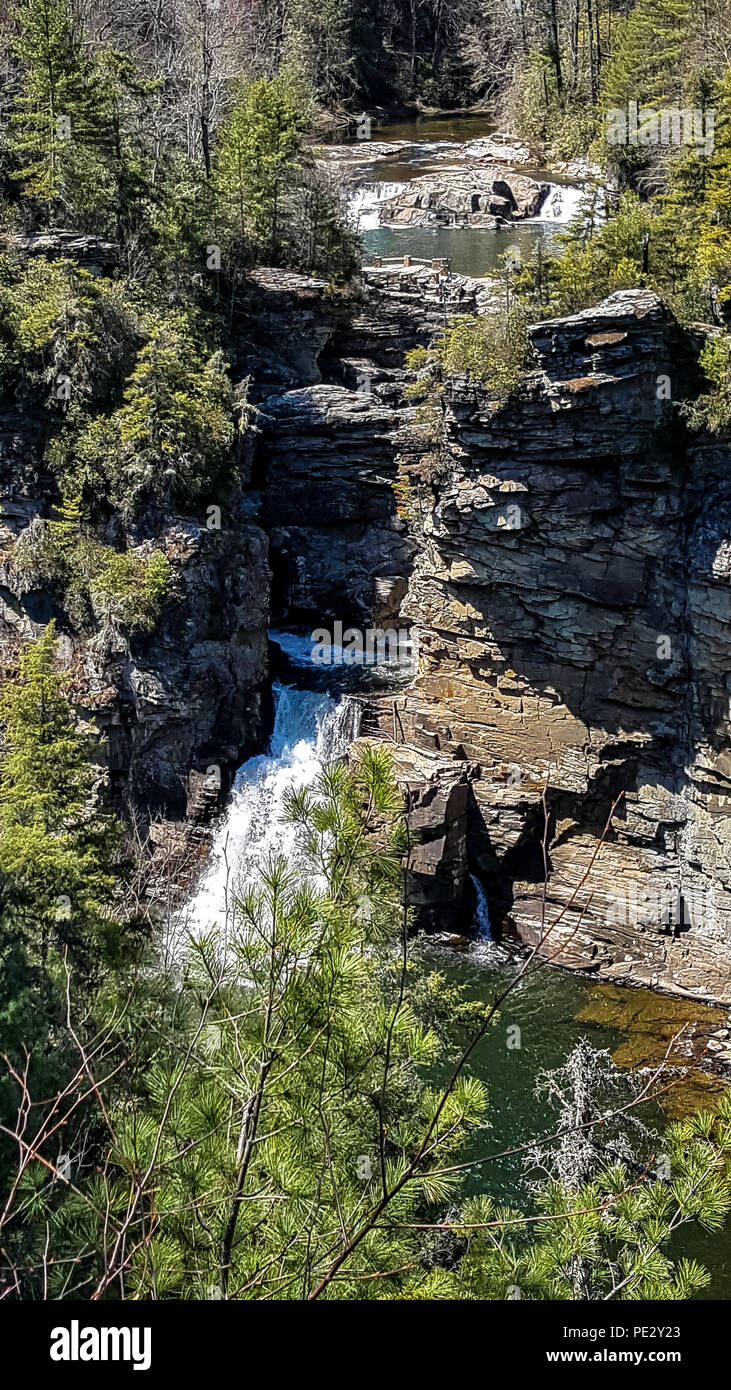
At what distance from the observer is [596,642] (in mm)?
21719

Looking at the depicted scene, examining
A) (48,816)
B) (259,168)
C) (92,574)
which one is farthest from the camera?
(259,168)

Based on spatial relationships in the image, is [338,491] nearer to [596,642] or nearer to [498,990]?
[596,642]

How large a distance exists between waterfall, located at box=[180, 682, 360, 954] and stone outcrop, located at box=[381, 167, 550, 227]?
16.2 meters

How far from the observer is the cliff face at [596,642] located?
67.1 ft

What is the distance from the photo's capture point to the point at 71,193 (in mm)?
25188

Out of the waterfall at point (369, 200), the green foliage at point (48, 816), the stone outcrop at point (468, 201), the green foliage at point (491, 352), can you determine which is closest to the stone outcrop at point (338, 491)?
the green foliage at point (491, 352)

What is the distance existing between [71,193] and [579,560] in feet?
44.9

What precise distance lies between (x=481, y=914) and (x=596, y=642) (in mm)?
5794

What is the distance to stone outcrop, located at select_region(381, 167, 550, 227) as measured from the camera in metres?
32.8

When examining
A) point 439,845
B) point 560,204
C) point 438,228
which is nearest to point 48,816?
point 439,845

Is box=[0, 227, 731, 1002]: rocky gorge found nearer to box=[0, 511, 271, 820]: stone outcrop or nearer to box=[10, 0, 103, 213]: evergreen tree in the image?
box=[0, 511, 271, 820]: stone outcrop
